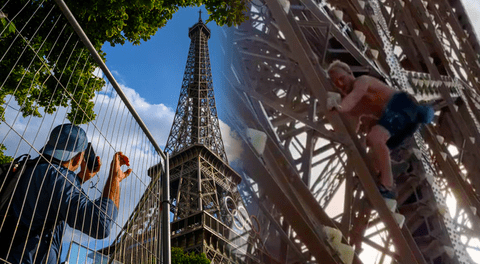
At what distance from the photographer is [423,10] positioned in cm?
319

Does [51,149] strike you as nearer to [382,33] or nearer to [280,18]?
[280,18]

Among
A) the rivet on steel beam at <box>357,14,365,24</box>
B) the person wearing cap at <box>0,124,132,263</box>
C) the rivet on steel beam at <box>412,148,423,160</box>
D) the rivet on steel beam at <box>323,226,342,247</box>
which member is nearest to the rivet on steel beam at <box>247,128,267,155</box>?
the rivet on steel beam at <box>323,226,342,247</box>

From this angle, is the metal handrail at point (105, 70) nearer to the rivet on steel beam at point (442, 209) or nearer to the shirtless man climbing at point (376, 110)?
the shirtless man climbing at point (376, 110)

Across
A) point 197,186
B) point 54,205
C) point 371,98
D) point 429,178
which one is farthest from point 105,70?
point 197,186

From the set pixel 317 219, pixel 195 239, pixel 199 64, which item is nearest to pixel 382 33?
pixel 317 219

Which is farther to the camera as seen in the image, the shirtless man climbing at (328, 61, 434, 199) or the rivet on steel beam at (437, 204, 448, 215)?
the rivet on steel beam at (437, 204, 448, 215)

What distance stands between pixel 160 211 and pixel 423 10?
8.21 ft

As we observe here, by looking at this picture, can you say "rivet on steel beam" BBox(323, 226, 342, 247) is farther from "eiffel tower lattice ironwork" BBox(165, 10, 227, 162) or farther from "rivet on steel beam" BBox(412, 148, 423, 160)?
"eiffel tower lattice ironwork" BBox(165, 10, 227, 162)

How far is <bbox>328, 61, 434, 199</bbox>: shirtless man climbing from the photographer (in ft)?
4.20

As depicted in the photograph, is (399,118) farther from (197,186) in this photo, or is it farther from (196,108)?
(196,108)

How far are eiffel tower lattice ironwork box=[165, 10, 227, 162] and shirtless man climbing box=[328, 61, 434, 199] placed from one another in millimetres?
22614

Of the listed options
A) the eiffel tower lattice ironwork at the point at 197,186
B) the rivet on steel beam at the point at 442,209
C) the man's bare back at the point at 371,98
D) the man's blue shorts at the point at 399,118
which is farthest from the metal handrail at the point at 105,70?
the eiffel tower lattice ironwork at the point at 197,186

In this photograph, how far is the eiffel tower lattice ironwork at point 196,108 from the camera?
1025 inches

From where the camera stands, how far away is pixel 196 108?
29000 mm
